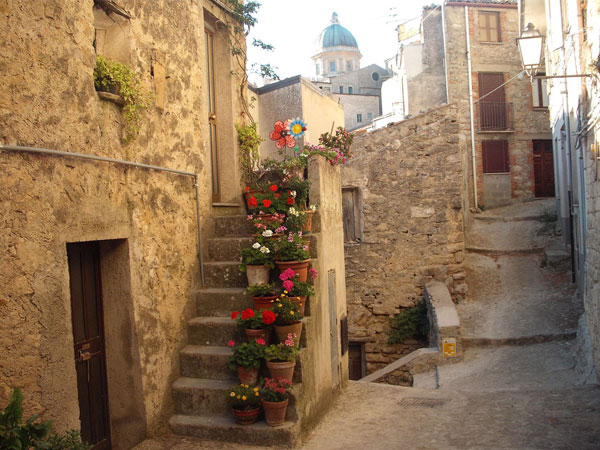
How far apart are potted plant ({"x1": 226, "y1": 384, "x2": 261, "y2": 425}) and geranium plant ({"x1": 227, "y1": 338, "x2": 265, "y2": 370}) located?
19 cm

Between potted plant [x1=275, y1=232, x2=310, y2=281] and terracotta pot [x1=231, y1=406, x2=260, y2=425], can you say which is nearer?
terracotta pot [x1=231, y1=406, x2=260, y2=425]

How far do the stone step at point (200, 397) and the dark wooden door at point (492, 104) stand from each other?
18995 millimetres

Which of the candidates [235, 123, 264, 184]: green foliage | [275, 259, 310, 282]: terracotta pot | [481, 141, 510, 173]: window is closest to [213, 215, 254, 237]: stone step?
[275, 259, 310, 282]: terracotta pot

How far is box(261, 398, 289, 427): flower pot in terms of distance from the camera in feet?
15.2

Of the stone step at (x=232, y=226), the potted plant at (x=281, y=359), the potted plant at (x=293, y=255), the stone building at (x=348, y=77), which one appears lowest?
the potted plant at (x=281, y=359)

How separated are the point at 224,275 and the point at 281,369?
1.41 metres

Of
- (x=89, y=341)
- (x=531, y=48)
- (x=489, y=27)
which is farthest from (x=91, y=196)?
(x=489, y=27)

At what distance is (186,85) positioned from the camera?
5.62m

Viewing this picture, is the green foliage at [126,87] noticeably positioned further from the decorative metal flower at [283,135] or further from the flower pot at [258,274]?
the decorative metal flower at [283,135]

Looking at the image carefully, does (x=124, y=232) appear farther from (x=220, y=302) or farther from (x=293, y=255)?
(x=293, y=255)

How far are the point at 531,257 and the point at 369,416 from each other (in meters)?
8.61

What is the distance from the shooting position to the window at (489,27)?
2138 cm

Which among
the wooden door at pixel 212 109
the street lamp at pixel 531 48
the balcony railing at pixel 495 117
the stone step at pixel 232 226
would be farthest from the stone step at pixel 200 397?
the balcony railing at pixel 495 117

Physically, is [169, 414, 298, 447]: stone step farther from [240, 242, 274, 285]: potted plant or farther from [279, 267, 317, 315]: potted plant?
[240, 242, 274, 285]: potted plant
